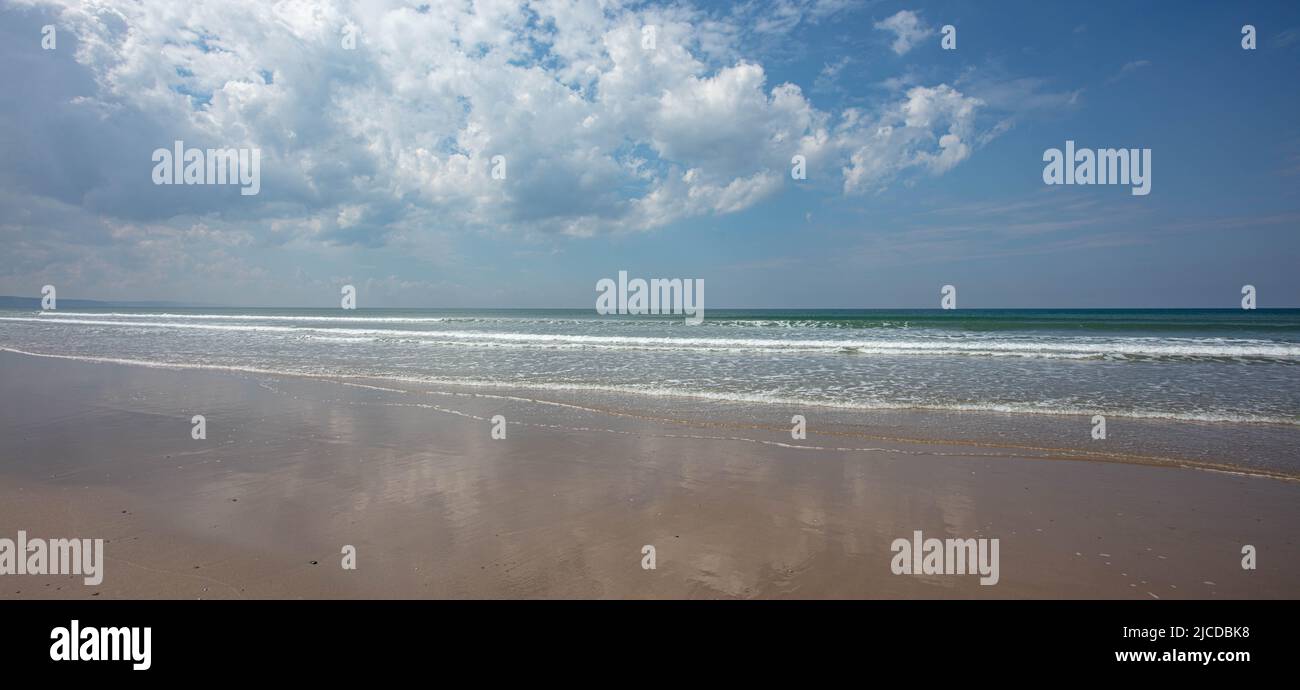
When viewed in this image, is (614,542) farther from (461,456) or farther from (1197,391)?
(1197,391)

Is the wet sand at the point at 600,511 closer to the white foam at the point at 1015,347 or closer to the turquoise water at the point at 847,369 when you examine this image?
the turquoise water at the point at 847,369

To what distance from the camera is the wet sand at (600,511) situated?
3775 millimetres

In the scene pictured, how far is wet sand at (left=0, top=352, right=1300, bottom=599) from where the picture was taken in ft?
12.4

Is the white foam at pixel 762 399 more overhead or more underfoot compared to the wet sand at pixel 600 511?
more overhead

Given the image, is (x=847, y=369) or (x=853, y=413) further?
(x=847, y=369)

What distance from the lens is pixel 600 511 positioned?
16.9 ft

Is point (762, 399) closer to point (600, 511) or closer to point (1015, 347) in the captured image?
point (600, 511)
